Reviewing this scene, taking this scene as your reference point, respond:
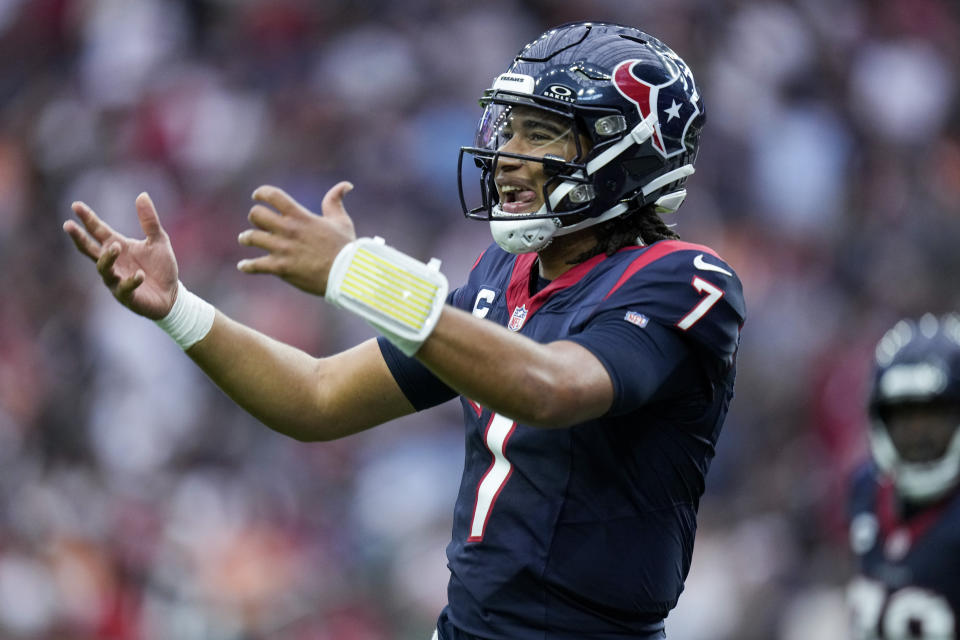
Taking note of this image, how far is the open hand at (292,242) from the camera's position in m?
2.46

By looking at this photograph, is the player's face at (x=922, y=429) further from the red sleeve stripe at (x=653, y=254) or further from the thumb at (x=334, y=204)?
the thumb at (x=334, y=204)

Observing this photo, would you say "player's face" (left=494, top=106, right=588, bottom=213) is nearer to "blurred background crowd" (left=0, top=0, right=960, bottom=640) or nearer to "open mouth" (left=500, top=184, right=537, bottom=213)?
"open mouth" (left=500, top=184, right=537, bottom=213)

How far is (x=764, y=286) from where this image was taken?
7949mm

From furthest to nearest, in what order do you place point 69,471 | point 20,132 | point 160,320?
point 20,132
point 69,471
point 160,320

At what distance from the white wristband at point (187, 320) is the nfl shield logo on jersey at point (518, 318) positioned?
2.39 ft

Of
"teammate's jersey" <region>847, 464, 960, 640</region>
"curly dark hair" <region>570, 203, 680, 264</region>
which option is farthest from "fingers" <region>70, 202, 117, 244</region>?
"teammate's jersey" <region>847, 464, 960, 640</region>

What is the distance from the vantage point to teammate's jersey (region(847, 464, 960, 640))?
446 cm

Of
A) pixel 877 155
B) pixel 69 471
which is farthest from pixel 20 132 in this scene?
pixel 877 155

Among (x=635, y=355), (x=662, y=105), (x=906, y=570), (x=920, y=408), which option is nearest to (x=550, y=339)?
(x=635, y=355)

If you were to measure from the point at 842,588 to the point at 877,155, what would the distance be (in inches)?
124

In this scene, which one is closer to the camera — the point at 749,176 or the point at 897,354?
the point at 897,354

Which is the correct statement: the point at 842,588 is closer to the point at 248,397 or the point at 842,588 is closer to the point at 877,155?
the point at 877,155

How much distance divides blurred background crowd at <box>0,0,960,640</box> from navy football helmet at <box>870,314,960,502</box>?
2200 mm

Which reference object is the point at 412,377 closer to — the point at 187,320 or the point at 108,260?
the point at 187,320
